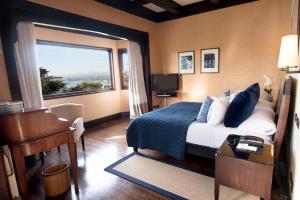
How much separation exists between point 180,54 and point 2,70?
3705mm

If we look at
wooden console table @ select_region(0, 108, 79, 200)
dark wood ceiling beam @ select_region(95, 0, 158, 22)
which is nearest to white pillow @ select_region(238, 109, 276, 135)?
wooden console table @ select_region(0, 108, 79, 200)

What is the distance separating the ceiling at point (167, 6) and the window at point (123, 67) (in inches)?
51.1

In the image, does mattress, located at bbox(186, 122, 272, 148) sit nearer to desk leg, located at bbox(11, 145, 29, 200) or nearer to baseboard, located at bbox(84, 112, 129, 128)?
desk leg, located at bbox(11, 145, 29, 200)

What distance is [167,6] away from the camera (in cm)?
385

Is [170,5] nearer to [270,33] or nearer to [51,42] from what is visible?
[270,33]

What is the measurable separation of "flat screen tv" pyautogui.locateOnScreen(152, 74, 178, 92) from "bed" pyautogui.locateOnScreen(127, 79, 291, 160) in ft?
6.42

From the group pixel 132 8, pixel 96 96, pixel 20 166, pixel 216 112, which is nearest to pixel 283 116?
pixel 216 112

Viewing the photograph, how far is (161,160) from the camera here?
8.68ft

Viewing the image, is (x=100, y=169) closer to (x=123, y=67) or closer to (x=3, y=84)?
(x=3, y=84)

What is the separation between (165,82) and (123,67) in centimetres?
148

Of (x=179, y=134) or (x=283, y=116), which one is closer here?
(x=283, y=116)

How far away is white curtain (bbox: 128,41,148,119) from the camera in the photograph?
14.7 ft

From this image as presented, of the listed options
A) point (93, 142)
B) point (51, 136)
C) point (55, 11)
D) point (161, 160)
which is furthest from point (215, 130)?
point (55, 11)

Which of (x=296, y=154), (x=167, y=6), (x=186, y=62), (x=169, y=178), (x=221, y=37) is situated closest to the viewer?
(x=296, y=154)
